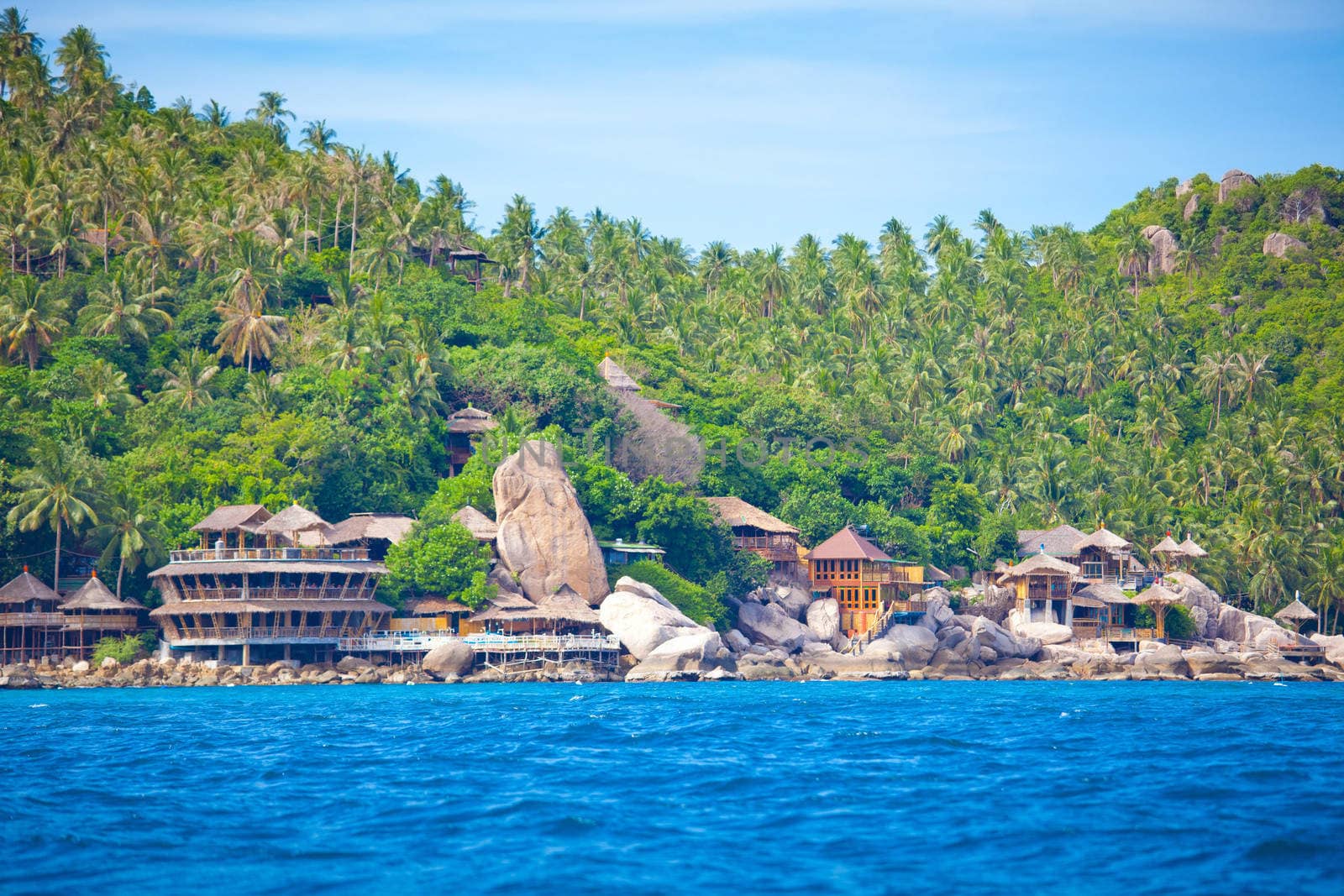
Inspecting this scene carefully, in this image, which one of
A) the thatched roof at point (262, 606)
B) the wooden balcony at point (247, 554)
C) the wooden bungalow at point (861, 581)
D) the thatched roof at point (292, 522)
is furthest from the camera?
the wooden bungalow at point (861, 581)

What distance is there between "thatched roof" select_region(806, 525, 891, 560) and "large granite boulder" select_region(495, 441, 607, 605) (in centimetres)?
1280

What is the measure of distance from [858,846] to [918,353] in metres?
86.0

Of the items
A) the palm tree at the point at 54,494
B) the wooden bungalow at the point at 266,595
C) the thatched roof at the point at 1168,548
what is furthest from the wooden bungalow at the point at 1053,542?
the palm tree at the point at 54,494

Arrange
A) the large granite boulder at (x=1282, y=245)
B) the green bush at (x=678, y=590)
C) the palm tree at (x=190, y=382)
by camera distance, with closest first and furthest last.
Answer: the green bush at (x=678, y=590)
the palm tree at (x=190, y=382)
the large granite boulder at (x=1282, y=245)

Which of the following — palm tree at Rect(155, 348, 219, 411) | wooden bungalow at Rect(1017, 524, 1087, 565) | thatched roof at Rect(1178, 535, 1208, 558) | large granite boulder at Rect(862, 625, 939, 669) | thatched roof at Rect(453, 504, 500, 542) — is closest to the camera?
thatched roof at Rect(453, 504, 500, 542)

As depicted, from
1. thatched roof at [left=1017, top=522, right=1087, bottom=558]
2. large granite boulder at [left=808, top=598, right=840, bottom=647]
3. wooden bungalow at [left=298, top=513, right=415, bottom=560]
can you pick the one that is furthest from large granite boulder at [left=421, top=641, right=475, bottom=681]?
thatched roof at [left=1017, top=522, right=1087, bottom=558]

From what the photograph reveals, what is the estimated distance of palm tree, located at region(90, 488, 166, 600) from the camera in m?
59.8

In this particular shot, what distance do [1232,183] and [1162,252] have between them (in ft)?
33.5

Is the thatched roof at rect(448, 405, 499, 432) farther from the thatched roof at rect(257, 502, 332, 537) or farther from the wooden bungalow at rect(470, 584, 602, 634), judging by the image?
the thatched roof at rect(257, 502, 332, 537)

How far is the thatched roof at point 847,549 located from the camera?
72.4 m

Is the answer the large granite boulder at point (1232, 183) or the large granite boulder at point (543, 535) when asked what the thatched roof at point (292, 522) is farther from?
the large granite boulder at point (1232, 183)

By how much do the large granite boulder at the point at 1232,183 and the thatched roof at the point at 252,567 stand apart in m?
95.2

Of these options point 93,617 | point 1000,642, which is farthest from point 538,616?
point 1000,642

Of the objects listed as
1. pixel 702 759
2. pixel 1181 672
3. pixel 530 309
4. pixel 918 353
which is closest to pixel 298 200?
pixel 530 309
